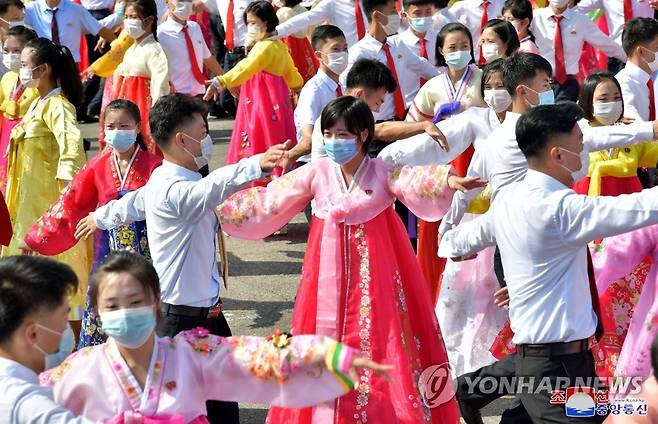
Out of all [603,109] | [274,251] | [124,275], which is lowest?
[274,251]

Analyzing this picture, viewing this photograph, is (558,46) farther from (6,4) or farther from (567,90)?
(6,4)

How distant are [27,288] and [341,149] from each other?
196cm

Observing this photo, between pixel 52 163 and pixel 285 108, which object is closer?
pixel 52 163

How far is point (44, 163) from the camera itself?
23.7 feet

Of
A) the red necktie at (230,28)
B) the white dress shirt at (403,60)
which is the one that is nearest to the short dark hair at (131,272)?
the white dress shirt at (403,60)

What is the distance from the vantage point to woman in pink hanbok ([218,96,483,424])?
5.14 meters

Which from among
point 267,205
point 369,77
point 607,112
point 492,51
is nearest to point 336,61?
point 492,51

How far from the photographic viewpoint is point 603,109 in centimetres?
639

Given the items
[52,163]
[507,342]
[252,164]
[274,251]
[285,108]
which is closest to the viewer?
[252,164]

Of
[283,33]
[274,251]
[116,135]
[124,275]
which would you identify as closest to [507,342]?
[116,135]

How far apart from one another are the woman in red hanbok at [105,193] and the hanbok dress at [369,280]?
873 millimetres

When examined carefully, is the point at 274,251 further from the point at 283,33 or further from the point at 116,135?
the point at 116,135

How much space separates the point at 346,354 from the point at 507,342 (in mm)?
2362

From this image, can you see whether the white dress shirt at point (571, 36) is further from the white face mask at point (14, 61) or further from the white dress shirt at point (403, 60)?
the white face mask at point (14, 61)
